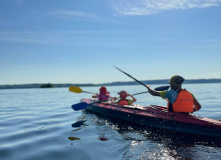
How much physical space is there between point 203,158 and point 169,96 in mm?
2859

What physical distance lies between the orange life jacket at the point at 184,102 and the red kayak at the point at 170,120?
7.8 inches

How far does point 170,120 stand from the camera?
7.32 metres

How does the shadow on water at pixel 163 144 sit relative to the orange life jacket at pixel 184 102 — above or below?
below

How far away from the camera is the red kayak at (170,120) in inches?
254

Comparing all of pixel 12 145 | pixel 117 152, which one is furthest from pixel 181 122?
pixel 12 145

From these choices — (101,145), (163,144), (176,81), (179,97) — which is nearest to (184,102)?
(179,97)

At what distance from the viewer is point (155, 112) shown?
836 cm

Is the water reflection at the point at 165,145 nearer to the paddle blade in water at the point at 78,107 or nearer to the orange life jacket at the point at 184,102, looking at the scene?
the orange life jacket at the point at 184,102

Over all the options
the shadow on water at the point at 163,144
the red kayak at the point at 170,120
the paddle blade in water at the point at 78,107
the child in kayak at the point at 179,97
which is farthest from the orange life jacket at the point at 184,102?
the paddle blade in water at the point at 78,107

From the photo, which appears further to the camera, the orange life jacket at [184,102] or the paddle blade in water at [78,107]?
the paddle blade in water at [78,107]

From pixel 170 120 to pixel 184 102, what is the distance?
2.99 ft

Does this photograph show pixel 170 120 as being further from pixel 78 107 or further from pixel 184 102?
pixel 78 107

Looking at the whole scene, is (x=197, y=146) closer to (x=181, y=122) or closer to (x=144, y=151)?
(x=181, y=122)

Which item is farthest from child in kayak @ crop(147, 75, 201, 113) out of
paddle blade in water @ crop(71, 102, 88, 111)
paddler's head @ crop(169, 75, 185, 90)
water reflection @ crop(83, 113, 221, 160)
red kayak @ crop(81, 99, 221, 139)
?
paddle blade in water @ crop(71, 102, 88, 111)
